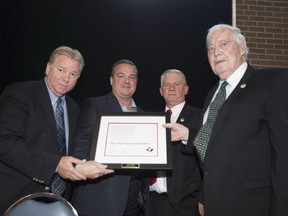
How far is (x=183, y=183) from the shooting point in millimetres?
3256

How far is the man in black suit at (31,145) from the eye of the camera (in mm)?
2596

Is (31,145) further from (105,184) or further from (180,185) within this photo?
(180,185)

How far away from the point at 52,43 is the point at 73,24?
20.6 inches

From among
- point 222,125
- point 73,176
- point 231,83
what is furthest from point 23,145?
point 231,83

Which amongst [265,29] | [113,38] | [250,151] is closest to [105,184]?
[250,151]

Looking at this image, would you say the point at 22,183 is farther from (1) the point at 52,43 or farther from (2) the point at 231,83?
(1) the point at 52,43

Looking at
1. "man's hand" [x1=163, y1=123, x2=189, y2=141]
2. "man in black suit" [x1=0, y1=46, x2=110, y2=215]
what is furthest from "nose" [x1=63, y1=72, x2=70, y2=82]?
"man's hand" [x1=163, y1=123, x2=189, y2=141]

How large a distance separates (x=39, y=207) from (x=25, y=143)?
3.45ft

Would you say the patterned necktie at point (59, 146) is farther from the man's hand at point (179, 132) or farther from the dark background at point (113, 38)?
the dark background at point (113, 38)

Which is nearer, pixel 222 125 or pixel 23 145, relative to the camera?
pixel 222 125

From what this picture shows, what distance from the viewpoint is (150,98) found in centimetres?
552

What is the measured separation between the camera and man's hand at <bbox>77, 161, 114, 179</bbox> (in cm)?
258

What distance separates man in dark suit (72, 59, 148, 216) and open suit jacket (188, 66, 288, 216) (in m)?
0.89

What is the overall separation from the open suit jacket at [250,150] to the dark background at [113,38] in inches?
128
